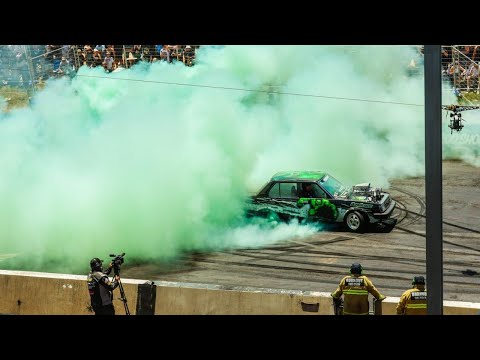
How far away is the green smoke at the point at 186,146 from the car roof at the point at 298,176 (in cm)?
65

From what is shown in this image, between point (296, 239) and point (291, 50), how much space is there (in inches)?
207

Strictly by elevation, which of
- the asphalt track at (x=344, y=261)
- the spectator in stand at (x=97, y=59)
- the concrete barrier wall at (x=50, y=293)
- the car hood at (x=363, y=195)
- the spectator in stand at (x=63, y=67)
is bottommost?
the concrete barrier wall at (x=50, y=293)

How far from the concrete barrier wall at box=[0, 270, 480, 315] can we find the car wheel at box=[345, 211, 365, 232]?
13.1 ft

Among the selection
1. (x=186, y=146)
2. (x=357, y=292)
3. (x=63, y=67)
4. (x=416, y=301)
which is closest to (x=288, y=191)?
(x=186, y=146)

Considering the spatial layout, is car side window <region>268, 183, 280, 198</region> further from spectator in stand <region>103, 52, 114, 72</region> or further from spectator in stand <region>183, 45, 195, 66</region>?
spectator in stand <region>103, 52, 114, 72</region>

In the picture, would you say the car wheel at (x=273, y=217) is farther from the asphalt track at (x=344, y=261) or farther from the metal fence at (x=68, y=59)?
the metal fence at (x=68, y=59)

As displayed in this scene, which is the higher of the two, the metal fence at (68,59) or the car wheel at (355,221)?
the metal fence at (68,59)

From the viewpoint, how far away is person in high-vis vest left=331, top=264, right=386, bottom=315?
735 centimetres

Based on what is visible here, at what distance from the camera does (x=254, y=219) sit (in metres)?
12.6

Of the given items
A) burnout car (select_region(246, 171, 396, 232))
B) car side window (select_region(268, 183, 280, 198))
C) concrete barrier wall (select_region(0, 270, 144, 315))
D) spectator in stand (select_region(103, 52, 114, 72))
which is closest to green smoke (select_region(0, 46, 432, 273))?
spectator in stand (select_region(103, 52, 114, 72))

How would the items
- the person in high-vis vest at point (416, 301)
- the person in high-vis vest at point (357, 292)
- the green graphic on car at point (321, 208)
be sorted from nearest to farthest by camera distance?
the person in high-vis vest at point (416, 301) < the person in high-vis vest at point (357, 292) < the green graphic on car at point (321, 208)

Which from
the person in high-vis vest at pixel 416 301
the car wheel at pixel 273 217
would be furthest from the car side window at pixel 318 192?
the person in high-vis vest at pixel 416 301

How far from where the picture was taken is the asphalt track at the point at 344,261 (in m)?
10.6
